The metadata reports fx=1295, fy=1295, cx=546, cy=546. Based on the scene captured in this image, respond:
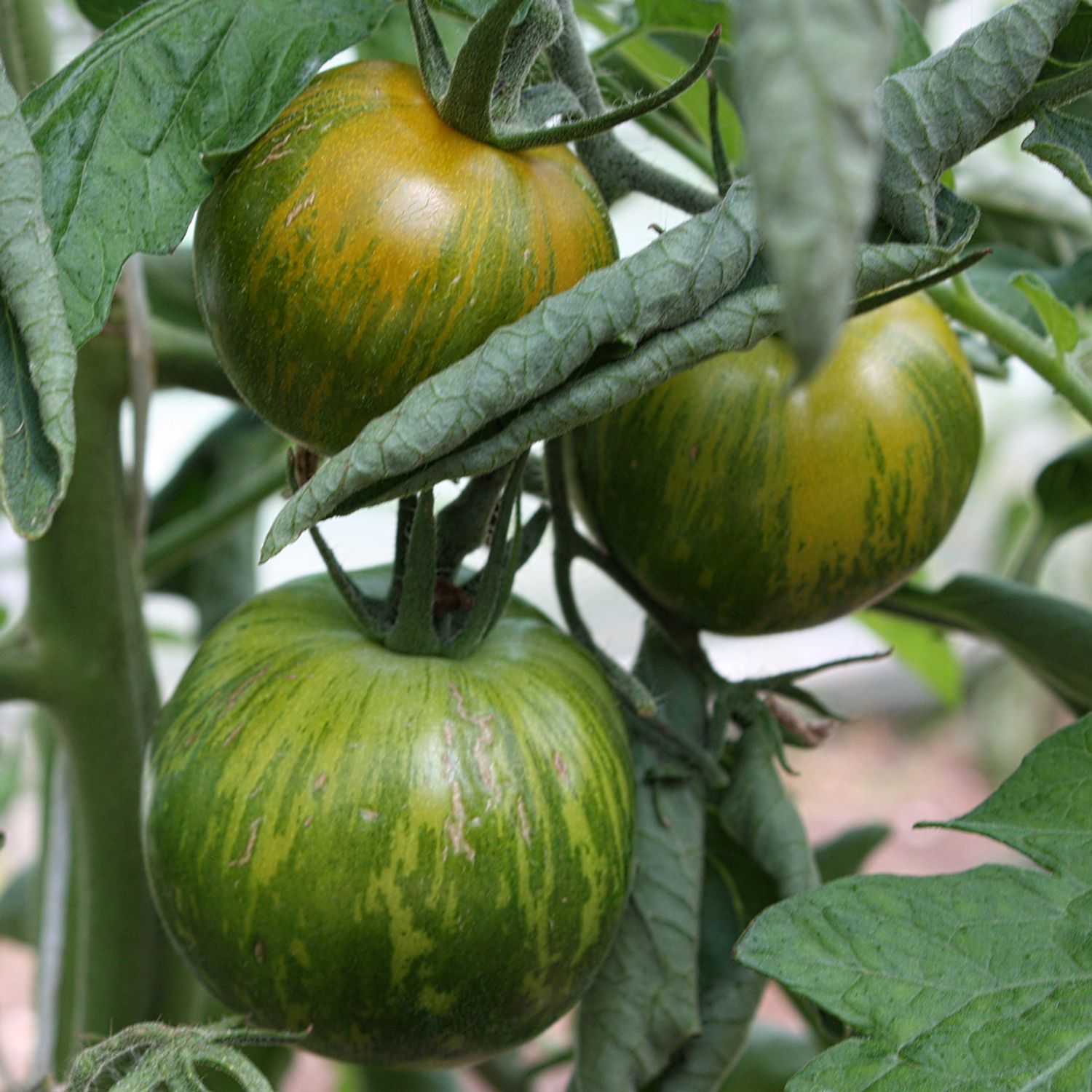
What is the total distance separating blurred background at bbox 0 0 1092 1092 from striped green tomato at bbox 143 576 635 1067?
0.09 meters

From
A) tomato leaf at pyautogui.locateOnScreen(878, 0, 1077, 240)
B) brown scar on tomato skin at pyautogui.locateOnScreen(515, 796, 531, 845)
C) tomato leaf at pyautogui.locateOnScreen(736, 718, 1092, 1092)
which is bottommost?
tomato leaf at pyautogui.locateOnScreen(736, 718, 1092, 1092)

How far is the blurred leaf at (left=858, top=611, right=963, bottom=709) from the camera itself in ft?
3.45

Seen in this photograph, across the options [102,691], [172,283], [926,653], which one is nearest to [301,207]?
[102,691]

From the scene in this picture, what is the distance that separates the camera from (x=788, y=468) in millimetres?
510

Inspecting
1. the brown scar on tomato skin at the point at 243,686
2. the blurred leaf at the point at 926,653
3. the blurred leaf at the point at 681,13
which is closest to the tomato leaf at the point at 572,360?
the brown scar on tomato skin at the point at 243,686

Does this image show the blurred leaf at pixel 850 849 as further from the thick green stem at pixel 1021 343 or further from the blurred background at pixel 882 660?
the thick green stem at pixel 1021 343

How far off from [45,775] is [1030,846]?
70 centimetres

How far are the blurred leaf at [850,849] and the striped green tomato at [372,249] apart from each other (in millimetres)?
505

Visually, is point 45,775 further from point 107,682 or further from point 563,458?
point 563,458

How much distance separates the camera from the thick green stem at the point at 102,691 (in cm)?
66

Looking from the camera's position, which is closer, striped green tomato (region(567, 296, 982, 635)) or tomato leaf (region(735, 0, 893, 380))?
tomato leaf (region(735, 0, 893, 380))

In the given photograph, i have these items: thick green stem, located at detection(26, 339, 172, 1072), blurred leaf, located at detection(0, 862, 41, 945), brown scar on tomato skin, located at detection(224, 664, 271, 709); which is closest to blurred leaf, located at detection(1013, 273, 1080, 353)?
brown scar on tomato skin, located at detection(224, 664, 271, 709)

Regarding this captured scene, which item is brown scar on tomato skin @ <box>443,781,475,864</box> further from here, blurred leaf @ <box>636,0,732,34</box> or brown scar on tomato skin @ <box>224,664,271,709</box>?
blurred leaf @ <box>636,0,732,34</box>

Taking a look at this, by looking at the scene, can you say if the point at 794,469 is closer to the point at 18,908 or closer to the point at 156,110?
the point at 156,110
